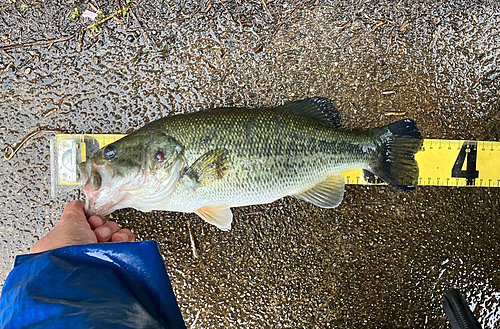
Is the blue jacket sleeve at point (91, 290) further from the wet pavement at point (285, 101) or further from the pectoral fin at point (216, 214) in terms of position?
the wet pavement at point (285, 101)

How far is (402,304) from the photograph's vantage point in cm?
266

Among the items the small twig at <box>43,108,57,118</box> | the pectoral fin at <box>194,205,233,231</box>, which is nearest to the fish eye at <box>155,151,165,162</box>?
the pectoral fin at <box>194,205,233,231</box>

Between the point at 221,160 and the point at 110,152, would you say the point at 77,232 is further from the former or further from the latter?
the point at 221,160

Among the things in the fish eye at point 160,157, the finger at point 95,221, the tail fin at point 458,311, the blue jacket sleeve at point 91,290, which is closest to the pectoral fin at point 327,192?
the fish eye at point 160,157

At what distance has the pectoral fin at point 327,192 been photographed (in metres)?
2.30

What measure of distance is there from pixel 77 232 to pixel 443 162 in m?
2.73

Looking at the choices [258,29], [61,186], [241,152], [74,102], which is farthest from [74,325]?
[258,29]

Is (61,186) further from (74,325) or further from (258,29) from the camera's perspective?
(258,29)

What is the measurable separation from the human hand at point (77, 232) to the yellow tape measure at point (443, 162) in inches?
26.9

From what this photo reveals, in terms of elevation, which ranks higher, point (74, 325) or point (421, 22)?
point (421, 22)

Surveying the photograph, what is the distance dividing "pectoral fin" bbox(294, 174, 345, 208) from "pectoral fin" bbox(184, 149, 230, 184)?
655 millimetres

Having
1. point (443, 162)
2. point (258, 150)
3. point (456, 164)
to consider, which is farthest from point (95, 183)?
point (456, 164)

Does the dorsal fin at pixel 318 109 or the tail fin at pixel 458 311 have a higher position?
the dorsal fin at pixel 318 109

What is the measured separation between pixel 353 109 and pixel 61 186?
97.9 inches
